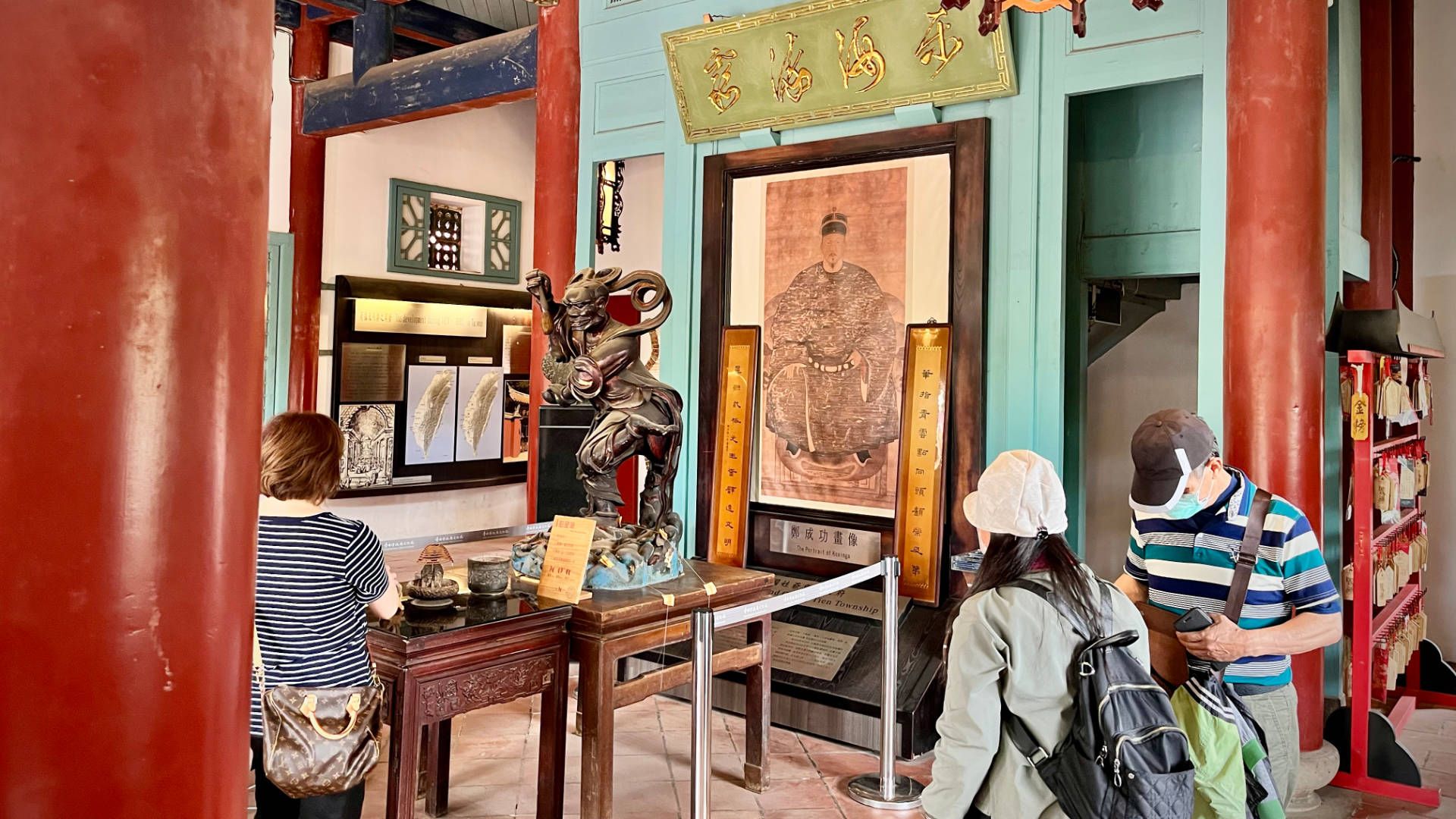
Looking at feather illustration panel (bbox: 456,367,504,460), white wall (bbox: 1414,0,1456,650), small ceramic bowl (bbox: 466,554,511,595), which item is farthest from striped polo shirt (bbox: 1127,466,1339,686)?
feather illustration panel (bbox: 456,367,504,460)

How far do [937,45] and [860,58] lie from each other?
1.25ft

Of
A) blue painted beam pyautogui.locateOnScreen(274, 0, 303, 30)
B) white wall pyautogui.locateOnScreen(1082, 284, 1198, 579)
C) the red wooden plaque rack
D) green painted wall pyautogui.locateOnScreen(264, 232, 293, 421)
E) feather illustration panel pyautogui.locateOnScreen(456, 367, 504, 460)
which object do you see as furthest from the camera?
feather illustration panel pyautogui.locateOnScreen(456, 367, 504, 460)

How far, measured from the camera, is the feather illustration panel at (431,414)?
9.37m

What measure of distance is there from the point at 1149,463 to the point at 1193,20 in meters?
2.49

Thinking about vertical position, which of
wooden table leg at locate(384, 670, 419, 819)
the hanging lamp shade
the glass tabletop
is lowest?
wooden table leg at locate(384, 670, 419, 819)

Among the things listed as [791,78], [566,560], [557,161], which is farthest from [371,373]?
[566,560]

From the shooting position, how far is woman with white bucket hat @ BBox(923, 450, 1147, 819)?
2002 mm

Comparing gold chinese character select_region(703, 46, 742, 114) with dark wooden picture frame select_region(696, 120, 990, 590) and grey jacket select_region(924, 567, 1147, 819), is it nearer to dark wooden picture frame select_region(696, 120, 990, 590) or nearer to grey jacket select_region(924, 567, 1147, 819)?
dark wooden picture frame select_region(696, 120, 990, 590)

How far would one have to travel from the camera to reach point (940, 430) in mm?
4754

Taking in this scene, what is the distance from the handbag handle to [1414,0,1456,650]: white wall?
5.74 meters

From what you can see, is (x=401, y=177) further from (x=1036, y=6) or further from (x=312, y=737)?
(x=312, y=737)

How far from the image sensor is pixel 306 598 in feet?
7.73

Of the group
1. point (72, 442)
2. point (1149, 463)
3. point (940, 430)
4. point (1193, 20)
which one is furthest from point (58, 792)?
point (1193, 20)

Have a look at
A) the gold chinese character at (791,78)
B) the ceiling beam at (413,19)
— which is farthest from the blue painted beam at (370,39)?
the gold chinese character at (791,78)
